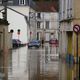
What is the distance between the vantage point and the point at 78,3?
29.7 m

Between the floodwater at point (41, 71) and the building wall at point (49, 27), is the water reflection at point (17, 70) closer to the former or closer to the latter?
the floodwater at point (41, 71)

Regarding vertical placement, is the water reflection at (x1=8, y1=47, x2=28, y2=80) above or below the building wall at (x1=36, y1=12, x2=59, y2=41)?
below

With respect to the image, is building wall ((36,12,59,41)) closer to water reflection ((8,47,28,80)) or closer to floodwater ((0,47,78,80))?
water reflection ((8,47,28,80))

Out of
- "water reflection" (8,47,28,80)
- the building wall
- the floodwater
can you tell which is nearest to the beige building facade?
the floodwater

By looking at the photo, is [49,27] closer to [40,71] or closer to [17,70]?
[17,70]

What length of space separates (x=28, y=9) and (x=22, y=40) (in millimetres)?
7957

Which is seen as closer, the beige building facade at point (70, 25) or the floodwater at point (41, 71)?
the floodwater at point (41, 71)

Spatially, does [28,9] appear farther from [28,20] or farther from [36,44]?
[36,44]

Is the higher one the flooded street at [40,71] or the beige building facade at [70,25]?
the beige building facade at [70,25]

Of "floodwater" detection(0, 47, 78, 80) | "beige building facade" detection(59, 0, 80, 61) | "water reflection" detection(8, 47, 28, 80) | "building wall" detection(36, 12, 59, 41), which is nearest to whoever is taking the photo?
"floodwater" detection(0, 47, 78, 80)

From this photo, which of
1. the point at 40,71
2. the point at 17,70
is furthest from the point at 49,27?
the point at 40,71

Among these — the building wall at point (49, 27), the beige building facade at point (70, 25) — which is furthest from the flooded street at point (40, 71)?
the building wall at point (49, 27)

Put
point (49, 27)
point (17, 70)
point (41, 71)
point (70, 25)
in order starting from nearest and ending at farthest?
point (41, 71) → point (17, 70) → point (70, 25) → point (49, 27)

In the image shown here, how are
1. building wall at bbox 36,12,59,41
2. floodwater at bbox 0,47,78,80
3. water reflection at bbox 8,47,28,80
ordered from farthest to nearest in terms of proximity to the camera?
building wall at bbox 36,12,59,41 < water reflection at bbox 8,47,28,80 < floodwater at bbox 0,47,78,80
